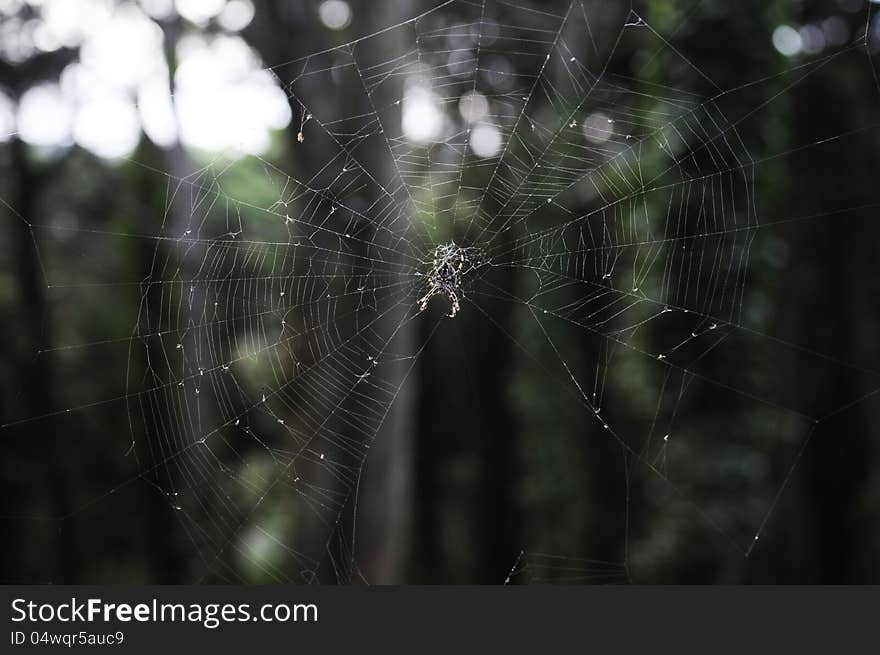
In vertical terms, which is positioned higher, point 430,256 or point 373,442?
point 430,256

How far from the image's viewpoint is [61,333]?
12.8 metres

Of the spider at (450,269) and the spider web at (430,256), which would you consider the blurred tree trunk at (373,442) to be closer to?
the spider web at (430,256)

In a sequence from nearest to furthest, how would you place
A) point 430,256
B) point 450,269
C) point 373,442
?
point 450,269 → point 430,256 → point 373,442

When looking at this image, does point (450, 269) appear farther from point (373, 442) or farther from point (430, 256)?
point (373, 442)

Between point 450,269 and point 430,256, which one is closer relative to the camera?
point 450,269

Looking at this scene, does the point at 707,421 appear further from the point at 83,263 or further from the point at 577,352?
the point at 83,263

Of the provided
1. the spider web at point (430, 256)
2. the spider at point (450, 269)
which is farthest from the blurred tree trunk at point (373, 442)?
the spider at point (450, 269)

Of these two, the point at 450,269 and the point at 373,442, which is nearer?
the point at 450,269

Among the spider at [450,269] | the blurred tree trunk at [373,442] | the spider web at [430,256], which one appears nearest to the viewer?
the spider at [450,269]

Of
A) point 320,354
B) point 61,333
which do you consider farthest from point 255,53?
point 61,333

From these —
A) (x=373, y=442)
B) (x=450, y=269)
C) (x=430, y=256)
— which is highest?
(x=430, y=256)

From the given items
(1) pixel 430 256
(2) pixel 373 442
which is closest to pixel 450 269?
(1) pixel 430 256

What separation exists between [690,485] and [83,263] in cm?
1127

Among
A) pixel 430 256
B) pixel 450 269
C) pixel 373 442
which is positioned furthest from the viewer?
pixel 373 442
